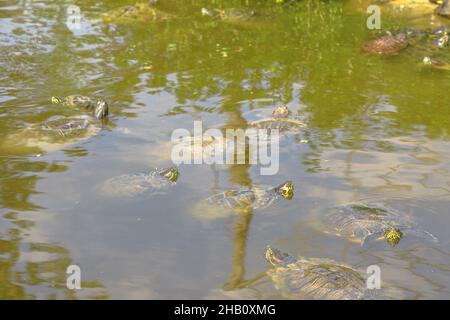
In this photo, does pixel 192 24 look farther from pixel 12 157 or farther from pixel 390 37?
pixel 12 157

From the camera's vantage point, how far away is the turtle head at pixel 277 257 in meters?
6.25

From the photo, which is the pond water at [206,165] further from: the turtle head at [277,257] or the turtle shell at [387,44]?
the turtle shell at [387,44]

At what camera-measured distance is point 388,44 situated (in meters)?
12.4

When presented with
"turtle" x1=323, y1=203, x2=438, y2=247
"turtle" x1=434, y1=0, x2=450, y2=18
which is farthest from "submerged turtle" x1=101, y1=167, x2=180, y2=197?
"turtle" x1=434, y1=0, x2=450, y2=18

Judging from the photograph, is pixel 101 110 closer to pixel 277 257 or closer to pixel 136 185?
pixel 136 185

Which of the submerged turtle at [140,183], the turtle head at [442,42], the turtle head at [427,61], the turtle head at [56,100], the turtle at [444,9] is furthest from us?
the turtle at [444,9]

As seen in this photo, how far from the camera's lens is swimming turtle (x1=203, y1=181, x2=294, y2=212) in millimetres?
7301

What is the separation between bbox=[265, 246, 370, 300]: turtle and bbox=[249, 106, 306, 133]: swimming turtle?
124 inches

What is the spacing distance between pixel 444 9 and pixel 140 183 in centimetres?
956

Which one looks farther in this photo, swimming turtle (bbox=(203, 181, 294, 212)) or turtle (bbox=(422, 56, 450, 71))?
turtle (bbox=(422, 56, 450, 71))

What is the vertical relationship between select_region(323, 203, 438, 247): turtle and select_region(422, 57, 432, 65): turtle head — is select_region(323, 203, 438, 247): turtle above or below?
below

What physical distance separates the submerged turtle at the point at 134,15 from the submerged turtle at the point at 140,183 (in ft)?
23.9

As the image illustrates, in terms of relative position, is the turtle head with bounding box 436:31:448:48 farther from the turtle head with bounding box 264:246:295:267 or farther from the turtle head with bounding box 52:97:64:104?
the turtle head with bounding box 264:246:295:267

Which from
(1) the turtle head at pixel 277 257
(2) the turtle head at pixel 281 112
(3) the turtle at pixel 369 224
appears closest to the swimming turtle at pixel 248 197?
(3) the turtle at pixel 369 224
